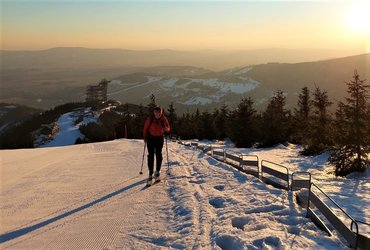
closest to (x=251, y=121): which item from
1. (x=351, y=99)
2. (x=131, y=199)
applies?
(x=351, y=99)

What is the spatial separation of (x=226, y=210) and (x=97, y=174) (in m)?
6.57

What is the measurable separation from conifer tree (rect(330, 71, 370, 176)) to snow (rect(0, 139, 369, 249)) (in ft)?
33.4

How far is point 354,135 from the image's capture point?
20.8 m

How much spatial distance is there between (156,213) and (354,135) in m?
16.5

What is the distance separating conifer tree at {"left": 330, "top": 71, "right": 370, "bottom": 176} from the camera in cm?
2064

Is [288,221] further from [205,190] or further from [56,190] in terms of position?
[56,190]

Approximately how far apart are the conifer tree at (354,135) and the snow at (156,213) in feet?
33.4

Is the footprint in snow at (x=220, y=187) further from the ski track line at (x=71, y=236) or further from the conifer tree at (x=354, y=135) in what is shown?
the conifer tree at (x=354, y=135)

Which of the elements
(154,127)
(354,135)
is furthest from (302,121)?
(154,127)

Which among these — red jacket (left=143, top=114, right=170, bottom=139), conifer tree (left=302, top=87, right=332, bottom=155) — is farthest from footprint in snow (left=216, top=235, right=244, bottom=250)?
conifer tree (left=302, top=87, right=332, bottom=155)

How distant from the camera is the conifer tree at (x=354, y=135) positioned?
2064cm

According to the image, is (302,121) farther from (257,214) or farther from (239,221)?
(239,221)

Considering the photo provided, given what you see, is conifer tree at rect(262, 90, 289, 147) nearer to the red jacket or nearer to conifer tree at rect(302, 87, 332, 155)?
conifer tree at rect(302, 87, 332, 155)

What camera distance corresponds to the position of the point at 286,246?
18.4 feet
